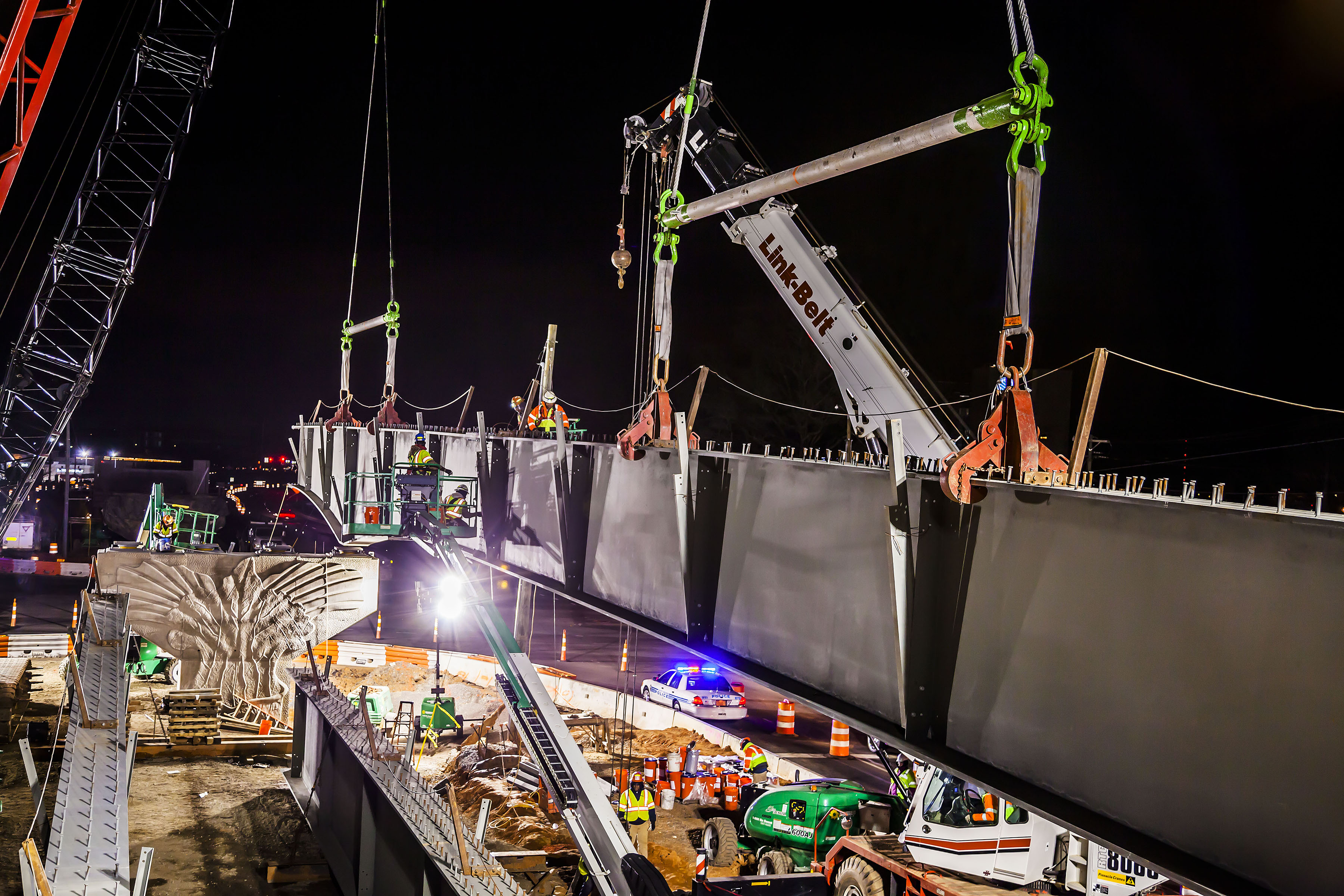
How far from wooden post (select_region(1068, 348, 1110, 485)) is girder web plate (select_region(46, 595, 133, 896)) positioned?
8.08m

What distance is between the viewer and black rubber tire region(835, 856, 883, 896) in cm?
1255

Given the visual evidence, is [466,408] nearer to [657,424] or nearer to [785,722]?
[657,424]

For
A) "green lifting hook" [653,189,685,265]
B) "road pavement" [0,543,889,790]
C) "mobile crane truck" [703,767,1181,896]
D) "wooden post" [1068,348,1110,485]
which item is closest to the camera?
"wooden post" [1068,348,1110,485]

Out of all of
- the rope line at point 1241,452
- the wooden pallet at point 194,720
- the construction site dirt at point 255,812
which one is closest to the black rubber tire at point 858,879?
the construction site dirt at point 255,812

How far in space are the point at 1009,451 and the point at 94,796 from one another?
364 inches

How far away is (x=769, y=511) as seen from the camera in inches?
293

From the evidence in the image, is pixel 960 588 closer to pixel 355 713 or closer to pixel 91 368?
pixel 355 713

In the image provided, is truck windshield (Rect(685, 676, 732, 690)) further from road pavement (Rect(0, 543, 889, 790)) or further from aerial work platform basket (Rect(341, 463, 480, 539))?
aerial work platform basket (Rect(341, 463, 480, 539))

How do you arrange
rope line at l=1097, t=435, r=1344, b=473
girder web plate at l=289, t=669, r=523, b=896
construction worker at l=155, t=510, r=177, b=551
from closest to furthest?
rope line at l=1097, t=435, r=1344, b=473 → girder web plate at l=289, t=669, r=523, b=896 → construction worker at l=155, t=510, r=177, b=551

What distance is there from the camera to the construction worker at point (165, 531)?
24.0 meters

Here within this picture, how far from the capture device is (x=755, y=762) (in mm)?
18906

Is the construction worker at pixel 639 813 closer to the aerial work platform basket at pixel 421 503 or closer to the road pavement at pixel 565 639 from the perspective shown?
the road pavement at pixel 565 639

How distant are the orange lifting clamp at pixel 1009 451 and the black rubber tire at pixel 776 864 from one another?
414 inches

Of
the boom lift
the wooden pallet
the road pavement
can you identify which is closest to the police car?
the road pavement
